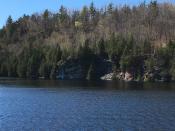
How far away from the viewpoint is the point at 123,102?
9150cm

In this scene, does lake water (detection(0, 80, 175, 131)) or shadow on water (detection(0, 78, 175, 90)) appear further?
shadow on water (detection(0, 78, 175, 90))

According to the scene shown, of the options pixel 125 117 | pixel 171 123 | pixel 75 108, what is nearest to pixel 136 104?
pixel 75 108

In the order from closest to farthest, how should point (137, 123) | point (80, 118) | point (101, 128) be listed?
point (101, 128) < point (137, 123) < point (80, 118)

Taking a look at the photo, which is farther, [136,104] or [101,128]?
[136,104]

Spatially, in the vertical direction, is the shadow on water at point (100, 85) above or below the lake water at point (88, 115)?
above

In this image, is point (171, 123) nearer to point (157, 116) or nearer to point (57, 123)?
point (157, 116)

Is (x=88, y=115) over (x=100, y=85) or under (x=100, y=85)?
under

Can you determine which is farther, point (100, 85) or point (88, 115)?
point (100, 85)

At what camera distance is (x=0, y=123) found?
60.7 meters

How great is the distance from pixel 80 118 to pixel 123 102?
26704mm

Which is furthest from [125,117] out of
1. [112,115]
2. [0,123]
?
[0,123]

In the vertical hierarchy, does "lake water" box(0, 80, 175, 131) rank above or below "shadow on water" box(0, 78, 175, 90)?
below

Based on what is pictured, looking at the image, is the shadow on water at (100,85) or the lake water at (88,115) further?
the shadow on water at (100,85)

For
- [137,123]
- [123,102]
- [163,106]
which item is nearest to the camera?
[137,123]
